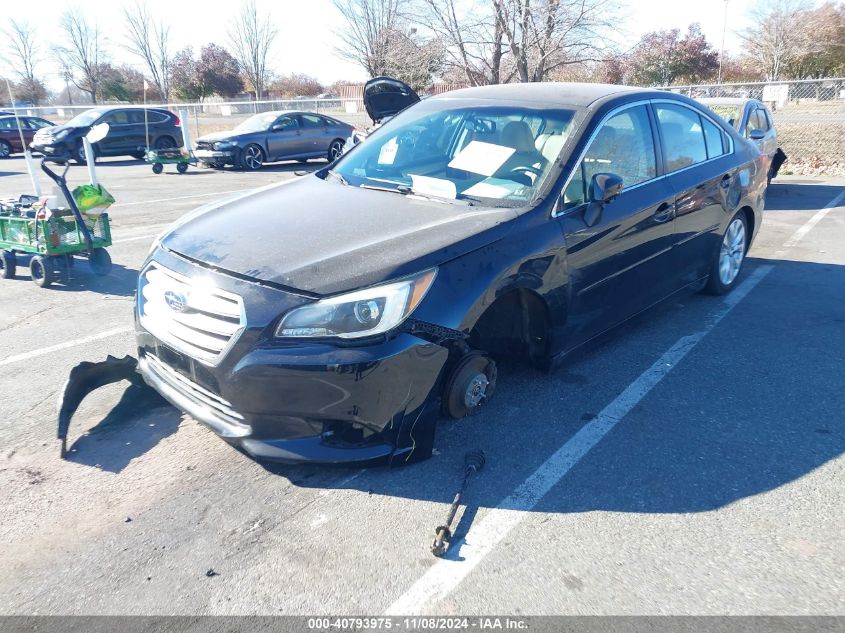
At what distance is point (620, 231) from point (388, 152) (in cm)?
162

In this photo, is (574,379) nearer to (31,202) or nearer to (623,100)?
(623,100)

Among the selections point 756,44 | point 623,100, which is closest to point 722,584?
point 623,100

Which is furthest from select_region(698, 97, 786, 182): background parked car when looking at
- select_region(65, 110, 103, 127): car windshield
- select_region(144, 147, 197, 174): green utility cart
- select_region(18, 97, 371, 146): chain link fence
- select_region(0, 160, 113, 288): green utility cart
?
select_region(18, 97, 371, 146): chain link fence

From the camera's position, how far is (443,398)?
3.34 metres

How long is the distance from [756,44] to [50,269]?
47.6 metres

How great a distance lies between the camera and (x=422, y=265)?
295cm

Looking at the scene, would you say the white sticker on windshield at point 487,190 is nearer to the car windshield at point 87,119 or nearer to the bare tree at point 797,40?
the car windshield at point 87,119

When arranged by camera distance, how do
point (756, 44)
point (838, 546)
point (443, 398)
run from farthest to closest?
point (756, 44) → point (443, 398) → point (838, 546)

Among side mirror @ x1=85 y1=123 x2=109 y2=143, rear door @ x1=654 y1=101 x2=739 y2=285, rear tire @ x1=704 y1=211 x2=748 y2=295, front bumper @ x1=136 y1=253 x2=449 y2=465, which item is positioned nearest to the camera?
front bumper @ x1=136 y1=253 x2=449 y2=465

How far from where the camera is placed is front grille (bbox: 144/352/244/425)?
2873 mm

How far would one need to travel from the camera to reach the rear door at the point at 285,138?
1733cm

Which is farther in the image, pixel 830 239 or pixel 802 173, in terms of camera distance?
pixel 802 173

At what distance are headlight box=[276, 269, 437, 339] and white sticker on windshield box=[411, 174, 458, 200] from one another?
1.11 metres

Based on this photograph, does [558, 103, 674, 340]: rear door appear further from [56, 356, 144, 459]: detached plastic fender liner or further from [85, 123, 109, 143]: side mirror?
[85, 123, 109, 143]: side mirror
